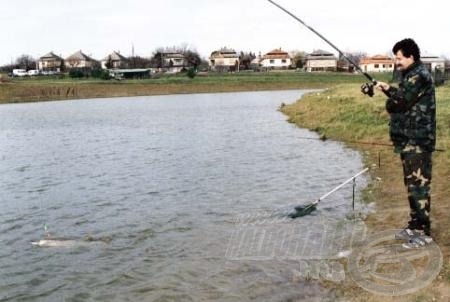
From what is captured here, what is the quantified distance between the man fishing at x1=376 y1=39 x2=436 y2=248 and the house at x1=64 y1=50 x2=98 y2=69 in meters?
182

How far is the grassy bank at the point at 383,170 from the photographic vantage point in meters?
7.44

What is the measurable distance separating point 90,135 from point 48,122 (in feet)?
39.5

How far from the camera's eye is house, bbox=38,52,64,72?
580 ft

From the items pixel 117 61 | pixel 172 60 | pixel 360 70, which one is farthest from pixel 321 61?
pixel 360 70

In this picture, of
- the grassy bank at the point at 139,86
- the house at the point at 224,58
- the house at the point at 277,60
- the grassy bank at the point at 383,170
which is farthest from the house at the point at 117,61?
the grassy bank at the point at 383,170

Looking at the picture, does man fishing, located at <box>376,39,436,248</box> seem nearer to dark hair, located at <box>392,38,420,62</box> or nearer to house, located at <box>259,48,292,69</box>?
dark hair, located at <box>392,38,420,62</box>

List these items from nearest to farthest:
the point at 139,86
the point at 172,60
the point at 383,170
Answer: the point at 383,170
the point at 139,86
the point at 172,60

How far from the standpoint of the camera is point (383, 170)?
623 inches

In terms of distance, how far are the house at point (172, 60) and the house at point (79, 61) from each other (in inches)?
1042

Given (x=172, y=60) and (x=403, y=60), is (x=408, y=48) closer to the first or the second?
(x=403, y=60)

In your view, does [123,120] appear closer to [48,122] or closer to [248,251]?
[48,122]

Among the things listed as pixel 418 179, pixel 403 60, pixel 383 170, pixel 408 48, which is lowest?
pixel 383 170

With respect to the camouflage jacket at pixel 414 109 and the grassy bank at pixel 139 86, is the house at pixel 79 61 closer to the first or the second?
the grassy bank at pixel 139 86

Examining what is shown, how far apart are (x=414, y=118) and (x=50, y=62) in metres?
187
